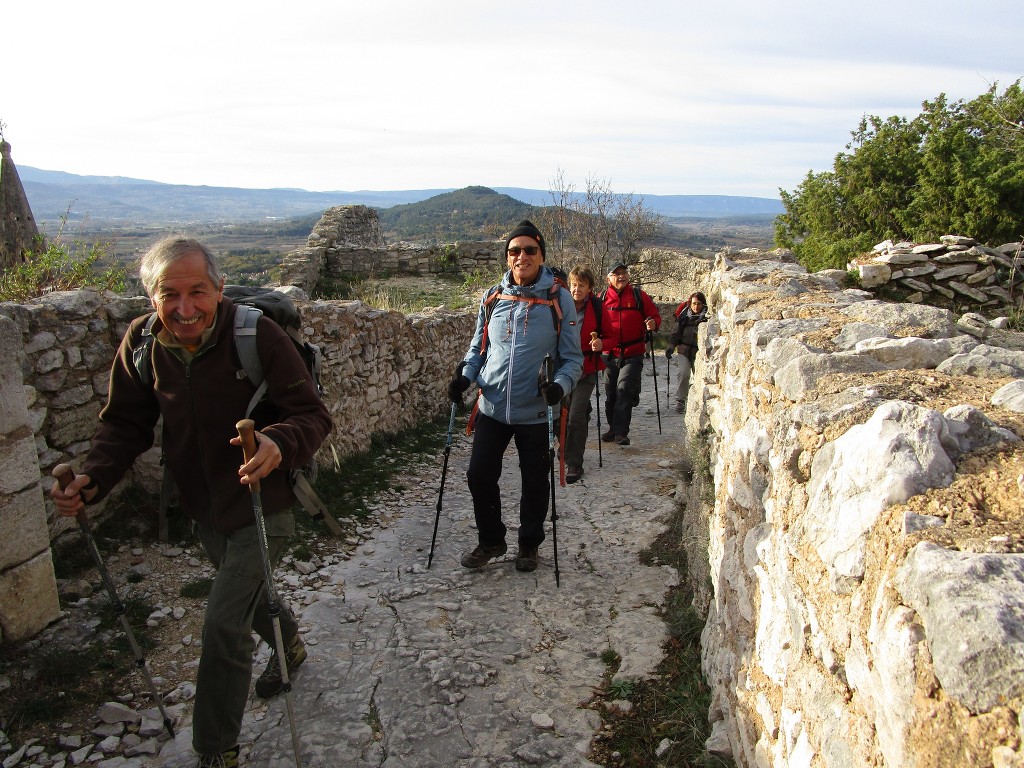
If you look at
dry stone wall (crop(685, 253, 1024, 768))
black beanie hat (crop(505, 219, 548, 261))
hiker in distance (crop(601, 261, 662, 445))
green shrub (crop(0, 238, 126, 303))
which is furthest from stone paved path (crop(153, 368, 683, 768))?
green shrub (crop(0, 238, 126, 303))

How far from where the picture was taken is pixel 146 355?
2963 mm

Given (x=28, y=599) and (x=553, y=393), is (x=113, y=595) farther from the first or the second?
(x=553, y=393)

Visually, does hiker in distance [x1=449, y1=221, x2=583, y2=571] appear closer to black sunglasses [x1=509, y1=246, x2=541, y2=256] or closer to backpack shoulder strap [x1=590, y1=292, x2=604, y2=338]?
black sunglasses [x1=509, y1=246, x2=541, y2=256]

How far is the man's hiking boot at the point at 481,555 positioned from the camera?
5023 mm

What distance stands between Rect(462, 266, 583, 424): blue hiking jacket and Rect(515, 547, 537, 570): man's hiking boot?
1.00m

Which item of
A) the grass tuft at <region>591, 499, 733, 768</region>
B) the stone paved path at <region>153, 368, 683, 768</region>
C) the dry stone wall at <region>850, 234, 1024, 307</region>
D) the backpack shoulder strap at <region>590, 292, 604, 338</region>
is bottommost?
the stone paved path at <region>153, 368, 683, 768</region>

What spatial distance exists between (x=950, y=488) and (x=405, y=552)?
441 centimetres

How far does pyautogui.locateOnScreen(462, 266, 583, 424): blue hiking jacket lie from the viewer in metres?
4.64

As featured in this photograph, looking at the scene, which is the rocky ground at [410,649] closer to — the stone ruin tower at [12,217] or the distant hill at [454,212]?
the stone ruin tower at [12,217]

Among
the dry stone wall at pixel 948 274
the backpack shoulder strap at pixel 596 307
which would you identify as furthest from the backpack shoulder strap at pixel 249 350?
the dry stone wall at pixel 948 274

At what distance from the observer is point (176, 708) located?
349cm

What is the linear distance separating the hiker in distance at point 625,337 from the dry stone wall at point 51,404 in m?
2.95

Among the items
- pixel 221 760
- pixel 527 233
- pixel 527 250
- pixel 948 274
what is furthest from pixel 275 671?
pixel 948 274

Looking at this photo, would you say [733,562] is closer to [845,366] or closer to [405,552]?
[845,366]
